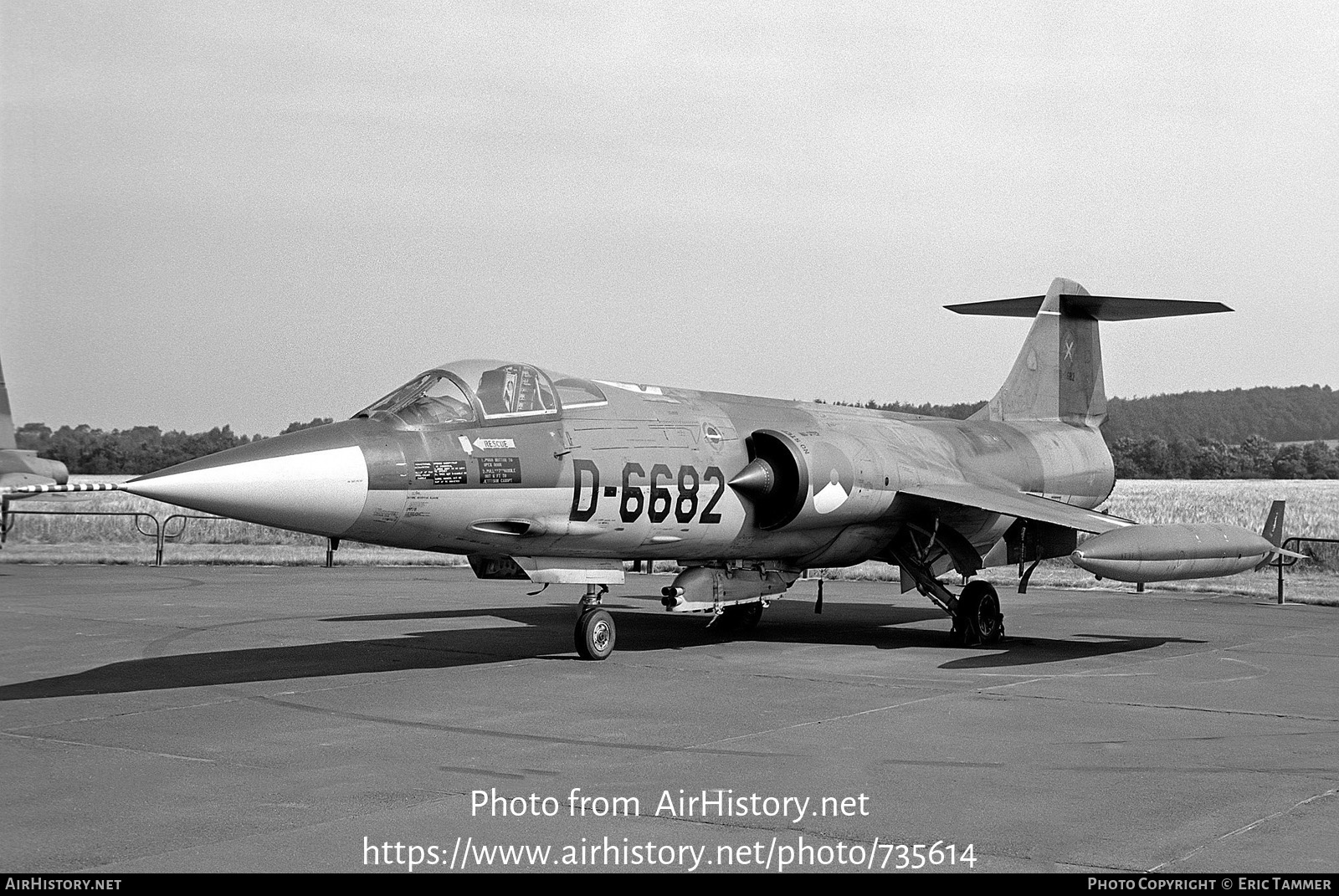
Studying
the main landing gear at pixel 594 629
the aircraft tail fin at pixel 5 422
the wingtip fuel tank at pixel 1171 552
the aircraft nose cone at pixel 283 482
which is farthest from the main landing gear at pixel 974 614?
the aircraft tail fin at pixel 5 422

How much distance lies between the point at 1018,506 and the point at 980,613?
1.20m

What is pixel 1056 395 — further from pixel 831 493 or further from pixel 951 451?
pixel 831 493

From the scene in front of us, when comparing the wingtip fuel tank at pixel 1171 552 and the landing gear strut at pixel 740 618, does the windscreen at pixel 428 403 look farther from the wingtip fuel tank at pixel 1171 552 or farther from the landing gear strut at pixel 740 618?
the wingtip fuel tank at pixel 1171 552

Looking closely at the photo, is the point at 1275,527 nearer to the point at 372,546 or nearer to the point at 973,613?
the point at 973,613

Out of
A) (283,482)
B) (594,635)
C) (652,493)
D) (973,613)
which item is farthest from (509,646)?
(973,613)

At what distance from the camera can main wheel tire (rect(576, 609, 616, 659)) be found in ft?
38.3

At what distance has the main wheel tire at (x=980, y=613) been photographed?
1356 cm

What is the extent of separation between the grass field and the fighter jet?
16.7 ft

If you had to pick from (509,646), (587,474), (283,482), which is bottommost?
(509,646)

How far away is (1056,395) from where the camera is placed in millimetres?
18047

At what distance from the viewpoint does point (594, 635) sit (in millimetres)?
11711

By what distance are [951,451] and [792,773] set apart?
871cm

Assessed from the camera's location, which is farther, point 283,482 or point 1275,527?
point 1275,527

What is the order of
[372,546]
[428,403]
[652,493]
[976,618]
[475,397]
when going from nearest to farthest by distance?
[428,403] → [475,397] → [652,493] → [976,618] → [372,546]
